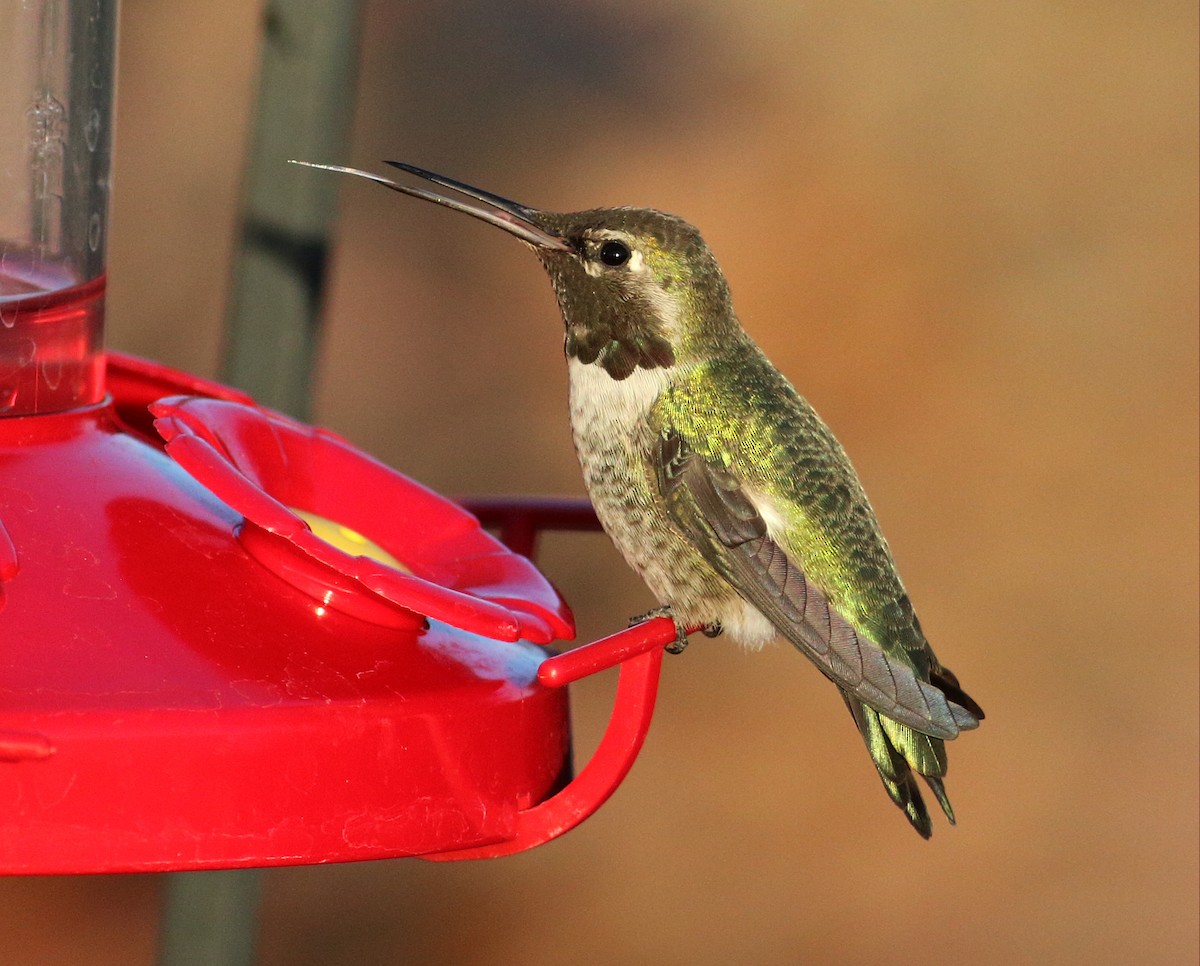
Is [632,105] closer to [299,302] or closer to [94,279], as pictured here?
[299,302]

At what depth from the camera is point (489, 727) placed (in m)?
2.62

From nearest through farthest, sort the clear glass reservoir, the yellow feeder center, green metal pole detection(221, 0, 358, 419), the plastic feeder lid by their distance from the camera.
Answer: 1. the plastic feeder lid
2. the clear glass reservoir
3. the yellow feeder center
4. green metal pole detection(221, 0, 358, 419)

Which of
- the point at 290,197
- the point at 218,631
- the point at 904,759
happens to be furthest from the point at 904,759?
the point at 290,197

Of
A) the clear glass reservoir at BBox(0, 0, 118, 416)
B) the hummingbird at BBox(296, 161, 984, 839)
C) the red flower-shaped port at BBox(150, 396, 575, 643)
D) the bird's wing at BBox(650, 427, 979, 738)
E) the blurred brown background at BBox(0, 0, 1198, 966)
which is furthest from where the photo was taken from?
the blurred brown background at BBox(0, 0, 1198, 966)

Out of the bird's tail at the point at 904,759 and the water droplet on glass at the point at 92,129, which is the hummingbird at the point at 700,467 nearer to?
the bird's tail at the point at 904,759

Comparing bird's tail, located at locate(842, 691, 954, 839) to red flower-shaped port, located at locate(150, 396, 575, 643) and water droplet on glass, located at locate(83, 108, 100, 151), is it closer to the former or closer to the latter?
red flower-shaped port, located at locate(150, 396, 575, 643)

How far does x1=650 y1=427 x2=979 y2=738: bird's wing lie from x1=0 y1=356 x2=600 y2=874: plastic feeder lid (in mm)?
710

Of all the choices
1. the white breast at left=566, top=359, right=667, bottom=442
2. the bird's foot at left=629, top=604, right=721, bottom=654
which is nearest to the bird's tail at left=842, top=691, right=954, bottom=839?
the bird's foot at left=629, top=604, right=721, bottom=654

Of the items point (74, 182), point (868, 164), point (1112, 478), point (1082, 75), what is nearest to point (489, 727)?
point (74, 182)

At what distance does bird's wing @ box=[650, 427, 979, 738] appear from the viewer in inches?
136

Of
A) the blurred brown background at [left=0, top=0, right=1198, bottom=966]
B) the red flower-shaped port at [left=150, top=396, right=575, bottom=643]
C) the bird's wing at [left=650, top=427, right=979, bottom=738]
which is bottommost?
the blurred brown background at [left=0, top=0, right=1198, bottom=966]

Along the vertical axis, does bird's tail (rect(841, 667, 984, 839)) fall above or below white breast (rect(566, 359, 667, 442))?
below

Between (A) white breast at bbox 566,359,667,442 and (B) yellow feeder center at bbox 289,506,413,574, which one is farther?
(A) white breast at bbox 566,359,667,442

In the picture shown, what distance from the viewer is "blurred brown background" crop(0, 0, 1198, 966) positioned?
329 inches
